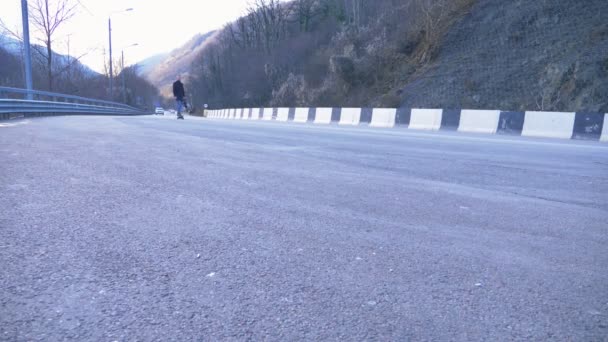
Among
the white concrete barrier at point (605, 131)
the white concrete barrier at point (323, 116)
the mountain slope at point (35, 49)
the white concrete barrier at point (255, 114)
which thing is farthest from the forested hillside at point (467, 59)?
the mountain slope at point (35, 49)

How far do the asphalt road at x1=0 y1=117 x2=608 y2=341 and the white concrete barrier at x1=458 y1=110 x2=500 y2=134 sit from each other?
841cm

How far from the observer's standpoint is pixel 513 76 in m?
18.3

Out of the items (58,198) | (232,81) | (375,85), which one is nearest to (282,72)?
(232,81)

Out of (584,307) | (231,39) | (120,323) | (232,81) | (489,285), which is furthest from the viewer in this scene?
(231,39)

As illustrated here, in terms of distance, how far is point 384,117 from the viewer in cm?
1683

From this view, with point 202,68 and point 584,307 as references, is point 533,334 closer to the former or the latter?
point 584,307

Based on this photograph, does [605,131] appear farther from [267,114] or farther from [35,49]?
[35,49]

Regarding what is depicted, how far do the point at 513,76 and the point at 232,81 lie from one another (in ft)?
167

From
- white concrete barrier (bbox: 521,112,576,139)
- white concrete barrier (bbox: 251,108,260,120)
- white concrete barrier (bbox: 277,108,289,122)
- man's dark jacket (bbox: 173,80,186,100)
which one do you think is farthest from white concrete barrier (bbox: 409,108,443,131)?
white concrete barrier (bbox: 251,108,260,120)

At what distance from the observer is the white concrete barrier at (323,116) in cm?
2053

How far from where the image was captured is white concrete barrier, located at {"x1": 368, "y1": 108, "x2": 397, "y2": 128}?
53.9 ft

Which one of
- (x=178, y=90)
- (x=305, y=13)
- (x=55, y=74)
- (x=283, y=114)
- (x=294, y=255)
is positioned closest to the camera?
(x=294, y=255)

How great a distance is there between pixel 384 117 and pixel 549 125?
6238 mm

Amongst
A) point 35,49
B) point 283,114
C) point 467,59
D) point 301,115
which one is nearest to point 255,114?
point 283,114
